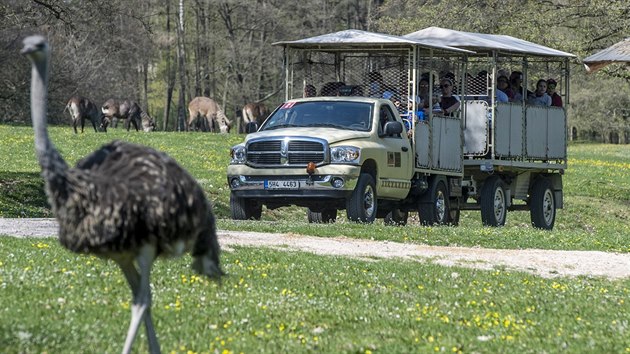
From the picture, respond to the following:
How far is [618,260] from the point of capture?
59.4ft

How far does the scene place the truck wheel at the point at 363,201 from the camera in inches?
829

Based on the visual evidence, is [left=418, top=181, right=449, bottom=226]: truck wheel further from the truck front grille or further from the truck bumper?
the truck front grille

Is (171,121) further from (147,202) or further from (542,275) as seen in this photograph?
(147,202)

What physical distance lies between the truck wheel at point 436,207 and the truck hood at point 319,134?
8.43ft

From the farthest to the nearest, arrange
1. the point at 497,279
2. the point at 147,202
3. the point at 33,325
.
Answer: the point at 497,279, the point at 33,325, the point at 147,202

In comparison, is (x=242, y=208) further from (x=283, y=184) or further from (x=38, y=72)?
(x=38, y=72)

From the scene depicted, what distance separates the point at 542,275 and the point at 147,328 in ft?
27.4

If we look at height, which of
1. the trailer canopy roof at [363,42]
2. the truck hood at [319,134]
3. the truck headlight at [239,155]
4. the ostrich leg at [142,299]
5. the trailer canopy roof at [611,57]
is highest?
the trailer canopy roof at [363,42]

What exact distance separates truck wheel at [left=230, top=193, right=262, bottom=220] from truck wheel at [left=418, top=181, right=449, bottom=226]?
130 inches

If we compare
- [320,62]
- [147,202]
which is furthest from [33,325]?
[320,62]

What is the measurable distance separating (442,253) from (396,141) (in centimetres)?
506

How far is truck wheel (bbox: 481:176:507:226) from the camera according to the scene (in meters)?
25.6

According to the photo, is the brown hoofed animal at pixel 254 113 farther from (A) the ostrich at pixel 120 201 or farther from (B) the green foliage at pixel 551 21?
(A) the ostrich at pixel 120 201

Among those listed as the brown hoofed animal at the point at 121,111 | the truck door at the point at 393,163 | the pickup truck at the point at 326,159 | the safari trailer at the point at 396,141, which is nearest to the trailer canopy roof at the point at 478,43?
the safari trailer at the point at 396,141
